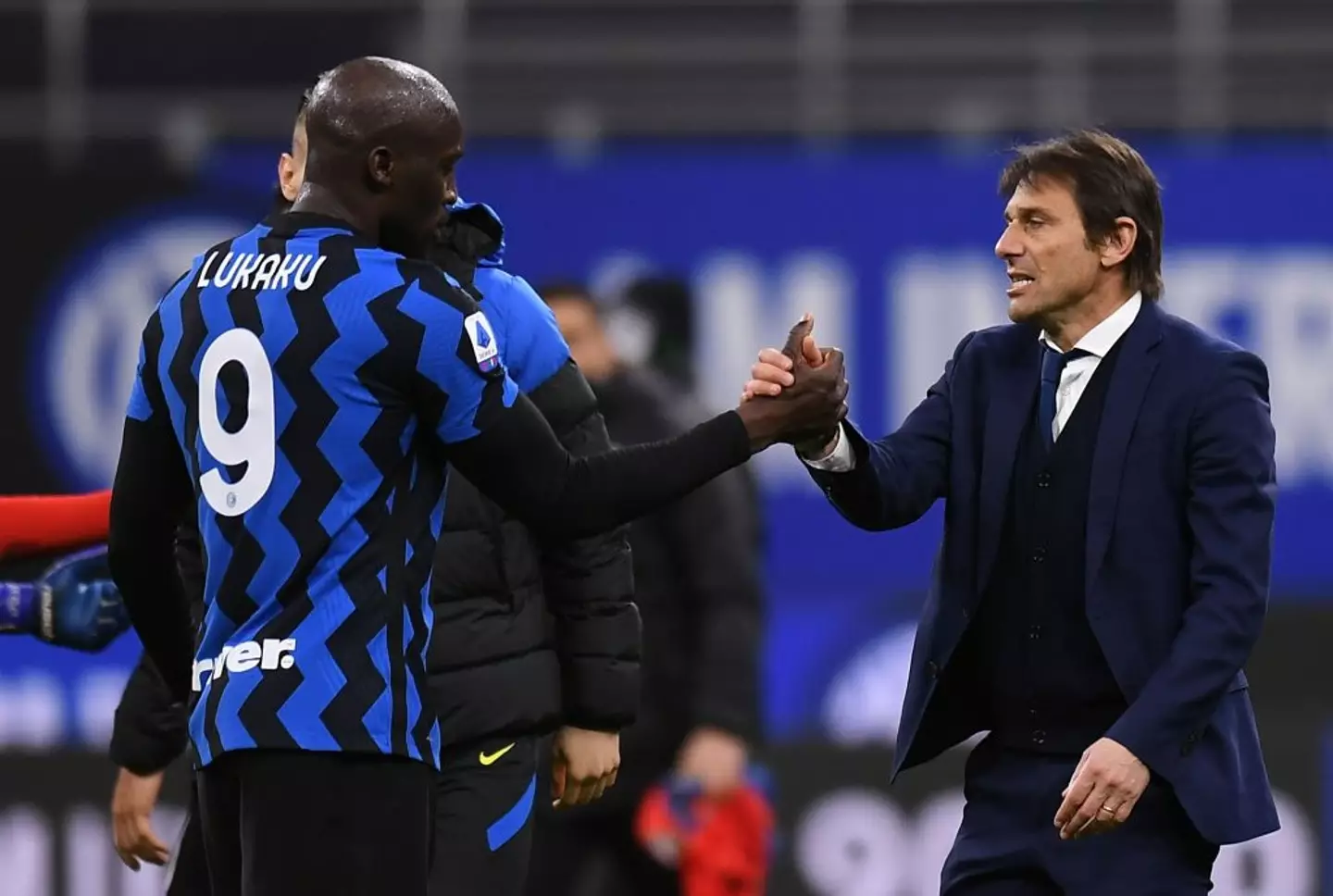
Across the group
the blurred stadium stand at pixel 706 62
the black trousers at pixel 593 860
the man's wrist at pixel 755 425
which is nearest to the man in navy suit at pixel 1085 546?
the man's wrist at pixel 755 425

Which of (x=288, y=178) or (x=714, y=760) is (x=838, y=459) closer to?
(x=288, y=178)

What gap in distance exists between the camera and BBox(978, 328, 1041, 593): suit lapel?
14.9ft

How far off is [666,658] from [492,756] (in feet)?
7.52

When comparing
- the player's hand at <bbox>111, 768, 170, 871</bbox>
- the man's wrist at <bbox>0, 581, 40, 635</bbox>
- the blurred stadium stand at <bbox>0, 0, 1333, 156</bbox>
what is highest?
the blurred stadium stand at <bbox>0, 0, 1333, 156</bbox>

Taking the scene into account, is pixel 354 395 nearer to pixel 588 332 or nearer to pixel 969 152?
pixel 588 332

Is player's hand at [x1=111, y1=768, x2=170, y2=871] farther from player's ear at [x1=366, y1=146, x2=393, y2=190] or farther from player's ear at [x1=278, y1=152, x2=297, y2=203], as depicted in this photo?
player's ear at [x1=366, y1=146, x2=393, y2=190]

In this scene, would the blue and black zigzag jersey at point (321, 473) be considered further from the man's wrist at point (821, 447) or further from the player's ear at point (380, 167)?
the man's wrist at point (821, 447)

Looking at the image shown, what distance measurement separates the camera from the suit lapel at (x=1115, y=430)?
14.5 feet

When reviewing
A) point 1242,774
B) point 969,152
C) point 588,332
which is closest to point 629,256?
point 969,152

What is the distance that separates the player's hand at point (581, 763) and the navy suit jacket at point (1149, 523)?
0.59 m

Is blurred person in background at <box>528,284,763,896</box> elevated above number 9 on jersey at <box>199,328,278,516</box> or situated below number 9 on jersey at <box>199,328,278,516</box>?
below

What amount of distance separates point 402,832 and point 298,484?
542 millimetres

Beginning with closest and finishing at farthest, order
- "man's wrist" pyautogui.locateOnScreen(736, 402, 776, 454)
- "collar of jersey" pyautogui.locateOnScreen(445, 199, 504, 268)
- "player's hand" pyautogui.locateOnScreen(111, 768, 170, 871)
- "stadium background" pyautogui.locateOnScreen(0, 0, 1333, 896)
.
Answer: "man's wrist" pyautogui.locateOnScreen(736, 402, 776, 454), "collar of jersey" pyautogui.locateOnScreen(445, 199, 504, 268), "player's hand" pyautogui.locateOnScreen(111, 768, 170, 871), "stadium background" pyautogui.locateOnScreen(0, 0, 1333, 896)

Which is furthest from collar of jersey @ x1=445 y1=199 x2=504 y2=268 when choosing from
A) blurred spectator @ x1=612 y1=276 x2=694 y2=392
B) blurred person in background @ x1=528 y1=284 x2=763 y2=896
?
blurred spectator @ x1=612 y1=276 x2=694 y2=392
